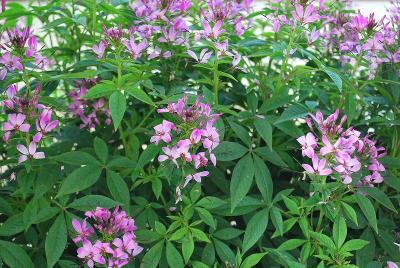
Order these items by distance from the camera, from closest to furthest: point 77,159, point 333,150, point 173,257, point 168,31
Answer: point 333,150
point 173,257
point 77,159
point 168,31

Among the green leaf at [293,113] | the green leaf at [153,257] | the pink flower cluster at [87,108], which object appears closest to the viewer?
the green leaf at [153,257]

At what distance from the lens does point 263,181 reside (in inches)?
55.6

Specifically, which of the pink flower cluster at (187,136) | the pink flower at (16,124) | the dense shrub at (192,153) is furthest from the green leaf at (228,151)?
the pink flower at (16,124)

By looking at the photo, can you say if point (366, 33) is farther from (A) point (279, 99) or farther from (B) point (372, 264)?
(B) point (372, 264)

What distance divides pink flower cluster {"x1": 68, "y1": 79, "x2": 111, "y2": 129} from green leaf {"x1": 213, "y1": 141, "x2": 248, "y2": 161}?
39cm

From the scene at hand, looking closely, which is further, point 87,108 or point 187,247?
point 87,108

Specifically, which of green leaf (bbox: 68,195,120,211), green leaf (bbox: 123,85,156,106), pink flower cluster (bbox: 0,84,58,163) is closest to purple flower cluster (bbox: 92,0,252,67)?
green leaf (bbox: 123,85,156,106)

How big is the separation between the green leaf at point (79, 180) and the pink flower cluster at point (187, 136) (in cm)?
19

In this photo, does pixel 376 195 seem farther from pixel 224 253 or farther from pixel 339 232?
pixel 224 253

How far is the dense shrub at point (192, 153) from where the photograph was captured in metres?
1.28

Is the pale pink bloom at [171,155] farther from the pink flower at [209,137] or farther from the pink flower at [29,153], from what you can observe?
the pink flower at [29,153]

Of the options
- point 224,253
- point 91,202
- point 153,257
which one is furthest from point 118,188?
point 224,253

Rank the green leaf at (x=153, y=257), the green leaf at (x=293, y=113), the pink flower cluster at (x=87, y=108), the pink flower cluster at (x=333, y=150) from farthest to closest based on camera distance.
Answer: the pink flower cluster at (x=87, y=108) → the green leaf at (x=293, y=113) → the green leaf at (x=153, y=257) → the pink flower cluster at (x=333, y=150)

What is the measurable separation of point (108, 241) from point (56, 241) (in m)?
0.12
